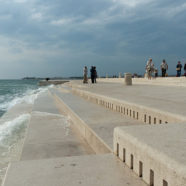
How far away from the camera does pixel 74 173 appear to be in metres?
2.24

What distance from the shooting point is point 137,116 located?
522 cm

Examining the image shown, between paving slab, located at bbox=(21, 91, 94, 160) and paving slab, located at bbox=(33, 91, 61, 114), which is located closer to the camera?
paving slab, located at bbox=(21, 91, 94, 160)

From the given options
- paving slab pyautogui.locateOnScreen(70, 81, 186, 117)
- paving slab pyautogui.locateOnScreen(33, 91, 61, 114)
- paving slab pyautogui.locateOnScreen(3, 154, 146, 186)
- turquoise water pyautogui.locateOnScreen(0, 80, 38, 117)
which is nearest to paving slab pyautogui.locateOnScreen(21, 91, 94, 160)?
paving slab pyautogui.locateOnScreen(3, 154, 146, 186)

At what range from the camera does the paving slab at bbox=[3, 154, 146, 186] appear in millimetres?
2047

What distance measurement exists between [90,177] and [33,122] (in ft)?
17.3

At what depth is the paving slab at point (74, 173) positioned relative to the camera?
205cm

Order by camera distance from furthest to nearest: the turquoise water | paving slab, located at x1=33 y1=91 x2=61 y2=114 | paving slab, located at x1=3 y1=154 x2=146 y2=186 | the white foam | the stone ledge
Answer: the turquoise water < paving slab, located at x1=33 y1=91 x2=61 y2=114 < the white foam < paving slab, located at x1=3 y1=154 x2=146 y2=186 < the stone ledge

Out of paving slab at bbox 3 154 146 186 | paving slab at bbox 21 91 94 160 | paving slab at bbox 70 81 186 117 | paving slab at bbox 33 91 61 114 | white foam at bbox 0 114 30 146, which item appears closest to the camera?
paving slab at bbox 3 154 146 186

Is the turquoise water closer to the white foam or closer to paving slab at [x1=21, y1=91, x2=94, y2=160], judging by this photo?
the white foam

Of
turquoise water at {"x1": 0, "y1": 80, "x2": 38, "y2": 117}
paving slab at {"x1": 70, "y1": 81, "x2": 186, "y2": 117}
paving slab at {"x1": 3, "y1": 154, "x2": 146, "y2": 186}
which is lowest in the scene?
turquoise water at {"x1": 0, "y1": 80, "x2": 38, "y2": 117}

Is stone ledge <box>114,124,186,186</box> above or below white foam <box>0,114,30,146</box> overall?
above

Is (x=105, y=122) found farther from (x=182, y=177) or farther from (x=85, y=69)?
(x=85, y=69)

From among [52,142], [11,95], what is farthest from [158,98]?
[11,95]

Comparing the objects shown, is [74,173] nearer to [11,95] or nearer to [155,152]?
[155,152]
